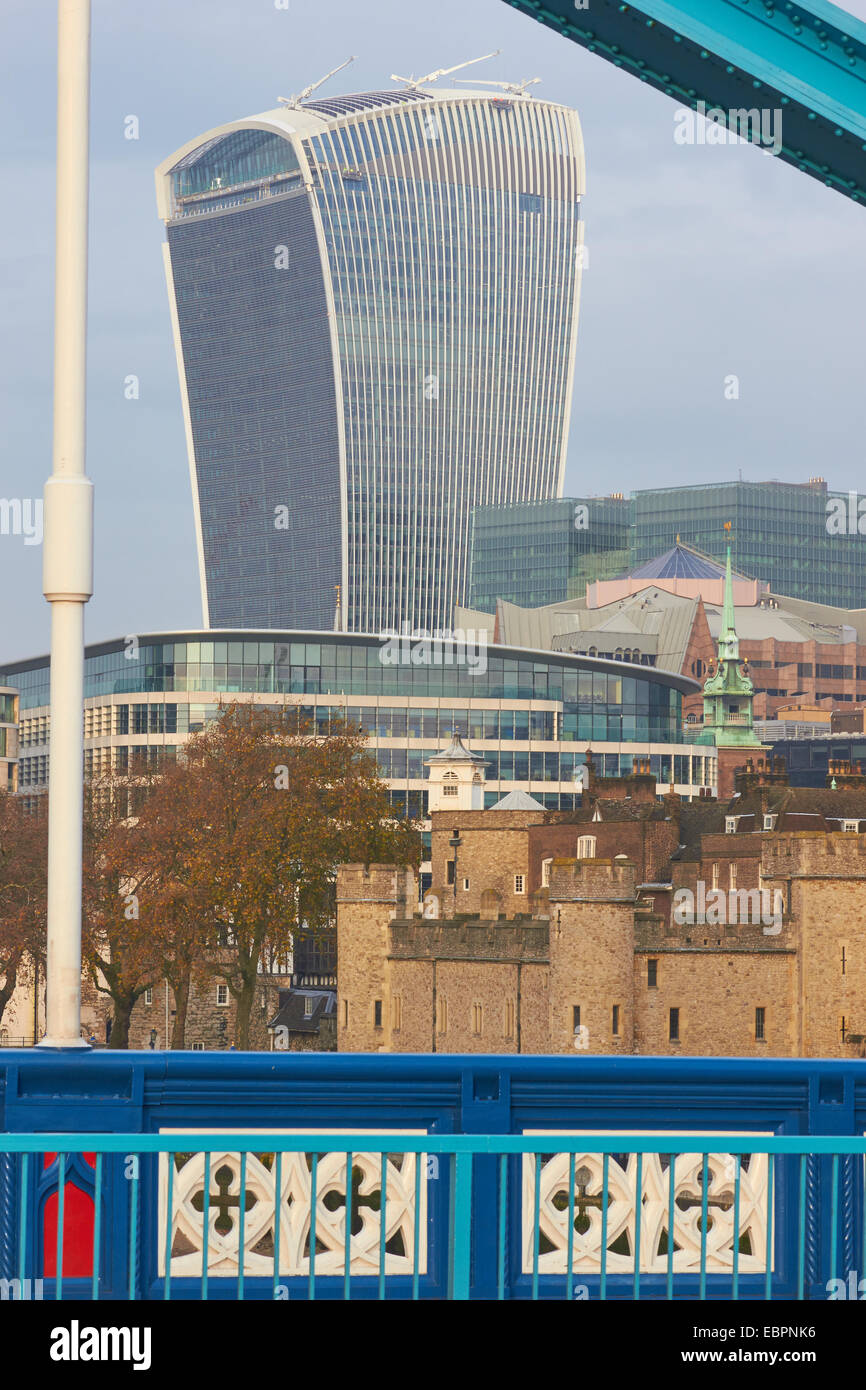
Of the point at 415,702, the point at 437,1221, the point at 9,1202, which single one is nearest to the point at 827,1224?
the point at 437,1221

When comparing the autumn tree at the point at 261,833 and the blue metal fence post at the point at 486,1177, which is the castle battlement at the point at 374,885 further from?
the blue metal fence post at the point at 486,1177

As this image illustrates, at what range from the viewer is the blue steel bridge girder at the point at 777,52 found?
25.0 ft

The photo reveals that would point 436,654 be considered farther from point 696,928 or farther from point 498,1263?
point 498,1263

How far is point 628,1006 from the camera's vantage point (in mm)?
57750

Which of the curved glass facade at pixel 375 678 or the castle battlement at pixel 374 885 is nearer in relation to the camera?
the castle battlement at pixel 374 885

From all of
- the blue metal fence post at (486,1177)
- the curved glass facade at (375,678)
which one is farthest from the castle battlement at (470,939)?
the blue metal fence post at (486,1177)


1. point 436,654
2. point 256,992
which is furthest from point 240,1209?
point 436,654

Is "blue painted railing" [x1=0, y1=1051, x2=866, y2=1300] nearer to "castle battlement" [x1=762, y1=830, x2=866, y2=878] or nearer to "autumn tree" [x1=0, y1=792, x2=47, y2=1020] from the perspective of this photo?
"castle battlement" [x1=762, y1=830, x2=866, y2=878]

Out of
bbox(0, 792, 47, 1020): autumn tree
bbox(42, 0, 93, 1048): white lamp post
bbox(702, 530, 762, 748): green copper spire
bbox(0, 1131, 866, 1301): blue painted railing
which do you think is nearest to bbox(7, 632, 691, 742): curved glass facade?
bbox(702, 530, 762, 748): green copper spire

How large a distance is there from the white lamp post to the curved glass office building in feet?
332

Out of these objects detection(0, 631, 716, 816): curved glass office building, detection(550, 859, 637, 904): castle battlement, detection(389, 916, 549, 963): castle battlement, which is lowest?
detection(389, 916, 549, 963): castle battlement

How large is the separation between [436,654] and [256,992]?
4559 centimetres

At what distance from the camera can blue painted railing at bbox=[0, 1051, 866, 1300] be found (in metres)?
8.55

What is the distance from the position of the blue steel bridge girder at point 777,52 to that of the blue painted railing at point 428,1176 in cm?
412
